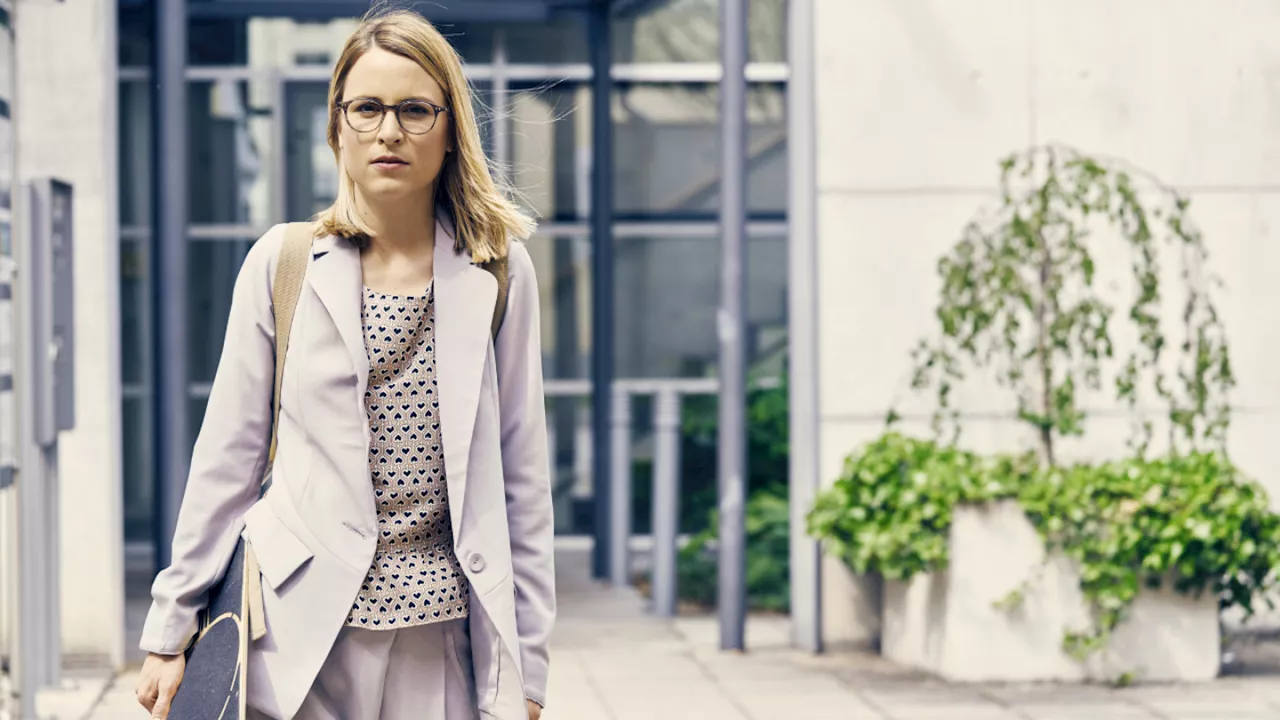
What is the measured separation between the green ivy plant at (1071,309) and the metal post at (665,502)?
61.0 inches

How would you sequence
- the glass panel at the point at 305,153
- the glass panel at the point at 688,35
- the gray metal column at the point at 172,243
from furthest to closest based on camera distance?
the glass panel at the point at 305,153, the glass panel at the point at 688,35, the gray metal column at the point at 172,243

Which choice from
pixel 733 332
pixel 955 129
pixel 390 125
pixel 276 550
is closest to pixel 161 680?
pixel 276 550

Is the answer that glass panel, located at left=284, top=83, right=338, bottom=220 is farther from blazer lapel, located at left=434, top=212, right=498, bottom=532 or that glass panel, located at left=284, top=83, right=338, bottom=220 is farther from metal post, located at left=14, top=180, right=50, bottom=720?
blazer lapel, located at left=434, top=212, right=498, bottom=532

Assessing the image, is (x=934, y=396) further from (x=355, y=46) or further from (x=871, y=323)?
(x=355, y=46)

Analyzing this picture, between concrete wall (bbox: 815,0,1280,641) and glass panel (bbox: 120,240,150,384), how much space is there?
5109 millimetres

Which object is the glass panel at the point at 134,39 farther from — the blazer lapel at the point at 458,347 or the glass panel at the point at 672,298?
the blazer lapel at the point at 458,347

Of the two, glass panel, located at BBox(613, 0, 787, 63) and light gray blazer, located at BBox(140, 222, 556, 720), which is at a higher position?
glass panel, located at BBox(613, 0, 787, 63)

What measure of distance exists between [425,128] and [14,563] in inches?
145

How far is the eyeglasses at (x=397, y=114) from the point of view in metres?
2.44

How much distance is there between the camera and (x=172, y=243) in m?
6.68

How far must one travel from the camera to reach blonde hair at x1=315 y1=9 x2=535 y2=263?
8.05 feet

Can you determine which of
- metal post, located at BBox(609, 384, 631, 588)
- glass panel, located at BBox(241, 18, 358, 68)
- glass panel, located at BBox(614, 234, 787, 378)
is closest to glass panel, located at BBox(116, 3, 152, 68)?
glass panel, located at BBox(241, 18, 358, 68)

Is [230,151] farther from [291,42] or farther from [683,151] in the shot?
[683,151]

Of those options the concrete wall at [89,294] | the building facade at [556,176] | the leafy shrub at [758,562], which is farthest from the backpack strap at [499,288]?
the building facade at [556,176]
